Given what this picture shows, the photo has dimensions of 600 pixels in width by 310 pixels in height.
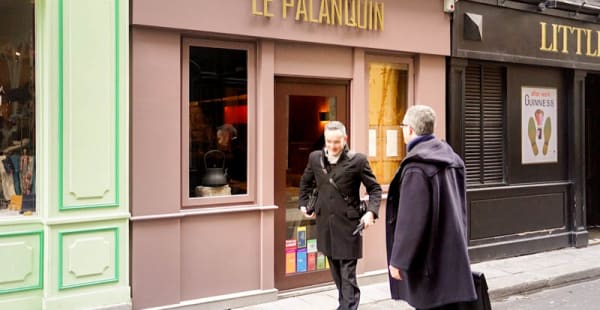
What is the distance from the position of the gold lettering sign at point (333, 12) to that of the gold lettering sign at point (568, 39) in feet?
11.1

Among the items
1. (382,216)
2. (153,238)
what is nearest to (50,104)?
(153,238)

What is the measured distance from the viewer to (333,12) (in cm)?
686

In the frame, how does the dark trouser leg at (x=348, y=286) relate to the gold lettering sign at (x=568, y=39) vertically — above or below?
below

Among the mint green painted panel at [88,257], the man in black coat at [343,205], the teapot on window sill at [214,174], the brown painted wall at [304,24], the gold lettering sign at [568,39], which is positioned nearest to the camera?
the man in black coat at [343,205]

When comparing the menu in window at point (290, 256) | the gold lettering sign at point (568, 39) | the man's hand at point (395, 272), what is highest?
the gold lettering sign at point (568, 39)

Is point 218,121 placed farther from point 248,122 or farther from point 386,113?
point 386,113

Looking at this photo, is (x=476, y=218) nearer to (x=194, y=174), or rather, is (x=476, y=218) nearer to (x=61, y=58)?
(x=194, y=174)

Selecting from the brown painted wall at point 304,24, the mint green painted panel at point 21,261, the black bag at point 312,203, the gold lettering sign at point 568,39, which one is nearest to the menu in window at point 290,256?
the black bag at point 312,203

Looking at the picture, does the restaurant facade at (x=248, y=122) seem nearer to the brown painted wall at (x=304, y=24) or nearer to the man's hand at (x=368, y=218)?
the brown painted wall at (x=304, y=24)

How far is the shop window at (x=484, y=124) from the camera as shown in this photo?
335 inches

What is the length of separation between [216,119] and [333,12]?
1887 mm

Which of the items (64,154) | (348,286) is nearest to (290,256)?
(348,286)

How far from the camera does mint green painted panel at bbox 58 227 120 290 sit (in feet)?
17.5

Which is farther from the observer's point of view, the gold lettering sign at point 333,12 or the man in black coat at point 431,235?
the gold lettering sign at point 333,12
